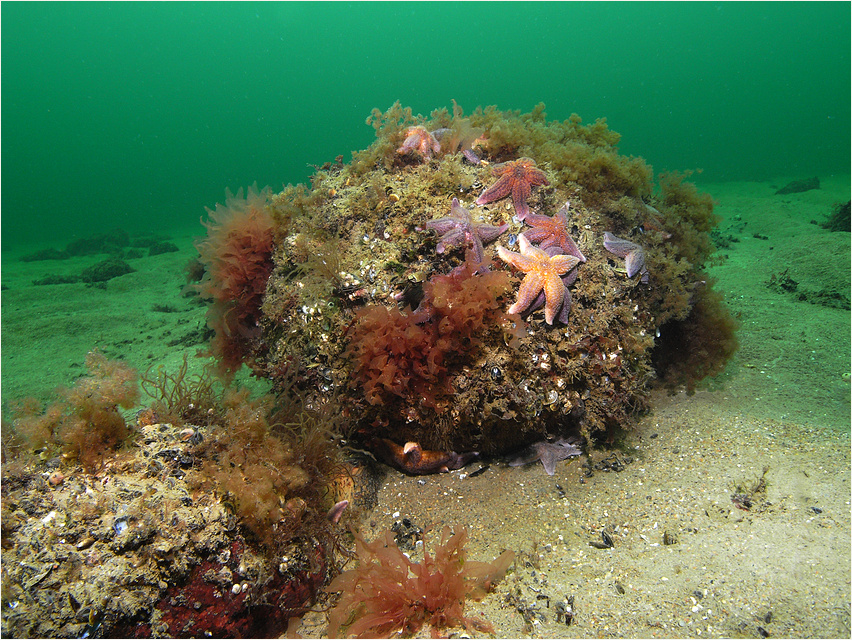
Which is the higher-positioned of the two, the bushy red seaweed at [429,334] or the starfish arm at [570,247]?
the starfish arm at [570,247]

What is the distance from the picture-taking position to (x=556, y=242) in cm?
381

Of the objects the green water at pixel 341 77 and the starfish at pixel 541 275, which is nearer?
the starfish at pixel 541 275

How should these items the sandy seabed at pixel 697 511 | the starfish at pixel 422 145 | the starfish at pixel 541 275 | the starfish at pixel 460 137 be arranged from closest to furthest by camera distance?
1. the sandy seabed at pixel 697 511
2. the starfish at pixel 541 275
3. the starfish at pixel 422 145
4. the starfish at pixel 460 137

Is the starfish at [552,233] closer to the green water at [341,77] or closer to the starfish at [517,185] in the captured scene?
the starfish at [517,185]

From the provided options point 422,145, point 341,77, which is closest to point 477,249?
point 422,145

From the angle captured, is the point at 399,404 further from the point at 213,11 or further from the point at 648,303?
the point at 213,11

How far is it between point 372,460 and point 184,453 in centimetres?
202

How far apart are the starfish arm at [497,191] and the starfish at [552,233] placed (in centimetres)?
41

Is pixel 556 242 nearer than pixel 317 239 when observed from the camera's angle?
Yes

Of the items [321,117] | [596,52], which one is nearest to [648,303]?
[321,117]

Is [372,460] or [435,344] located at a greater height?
[435,344]

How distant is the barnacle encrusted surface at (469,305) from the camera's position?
3.55 metres

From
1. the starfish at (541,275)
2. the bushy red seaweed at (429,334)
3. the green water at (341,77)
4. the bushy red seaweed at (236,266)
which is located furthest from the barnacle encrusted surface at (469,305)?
the green water at (341,77)

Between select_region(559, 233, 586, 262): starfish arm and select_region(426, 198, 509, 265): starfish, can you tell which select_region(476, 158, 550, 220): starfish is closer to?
select_region(426, 198, 509, 265): starfish
